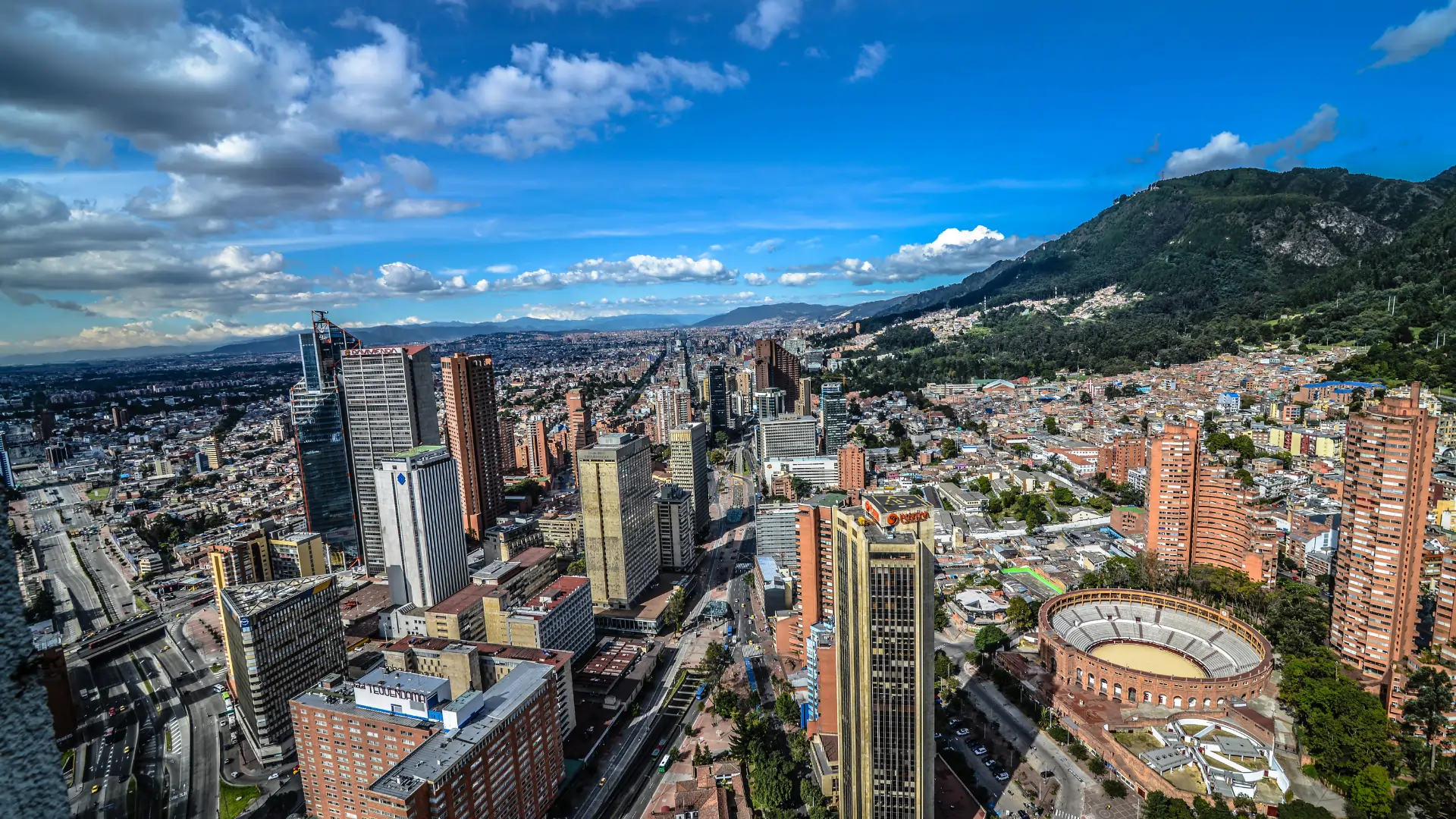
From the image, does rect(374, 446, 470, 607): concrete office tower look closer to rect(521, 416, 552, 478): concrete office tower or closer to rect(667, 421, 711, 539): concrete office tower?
rect(667, 421, 711, 539): concrete office tower

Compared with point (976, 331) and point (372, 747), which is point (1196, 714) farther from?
point (976, 331)

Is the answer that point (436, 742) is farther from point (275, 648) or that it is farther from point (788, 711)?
point (788, 711)

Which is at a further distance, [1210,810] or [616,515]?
[616,515]

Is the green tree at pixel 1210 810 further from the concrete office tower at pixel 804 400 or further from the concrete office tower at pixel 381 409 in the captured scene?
the concrete office tower at pixel 804 400

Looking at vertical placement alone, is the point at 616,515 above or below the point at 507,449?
above

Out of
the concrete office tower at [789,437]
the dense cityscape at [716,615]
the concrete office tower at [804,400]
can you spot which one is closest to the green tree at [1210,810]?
the dense cityscape at [716,615]

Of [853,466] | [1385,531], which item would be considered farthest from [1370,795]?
[853,466]
